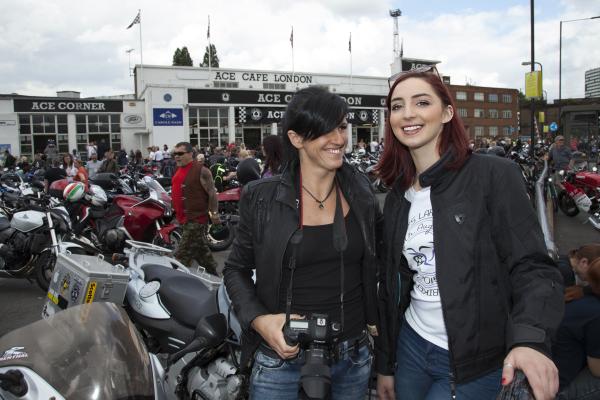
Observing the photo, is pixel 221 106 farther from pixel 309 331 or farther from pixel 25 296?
pixel 309 331

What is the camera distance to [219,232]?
8469mm

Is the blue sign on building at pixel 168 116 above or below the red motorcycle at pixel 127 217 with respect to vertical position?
above

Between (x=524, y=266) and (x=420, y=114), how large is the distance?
2.17 ft

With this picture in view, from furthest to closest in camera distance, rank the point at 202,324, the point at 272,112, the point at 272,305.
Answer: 1. the point at 272,112
2. the point at 202,324
3. the point at 272,305

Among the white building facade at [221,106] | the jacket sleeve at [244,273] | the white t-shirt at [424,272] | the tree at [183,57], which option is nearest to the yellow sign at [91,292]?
the jacket sleeve at [244,273]

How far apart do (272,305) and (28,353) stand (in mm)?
872

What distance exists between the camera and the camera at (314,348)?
1616mm

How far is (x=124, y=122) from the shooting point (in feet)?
117

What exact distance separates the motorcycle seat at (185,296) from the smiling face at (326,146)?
1339mm

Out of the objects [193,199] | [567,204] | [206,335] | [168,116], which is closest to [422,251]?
[206,335]

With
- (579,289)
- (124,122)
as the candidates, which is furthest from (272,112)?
(579,289)

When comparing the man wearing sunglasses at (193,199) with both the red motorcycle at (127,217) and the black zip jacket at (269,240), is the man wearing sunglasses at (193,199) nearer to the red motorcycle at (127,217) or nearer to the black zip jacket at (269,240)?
the red motorcycle at (127,217)

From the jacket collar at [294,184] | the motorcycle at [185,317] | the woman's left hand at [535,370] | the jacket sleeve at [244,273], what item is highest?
the jacket collar at [294,184]

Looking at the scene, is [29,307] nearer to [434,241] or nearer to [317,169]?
[317,169]
